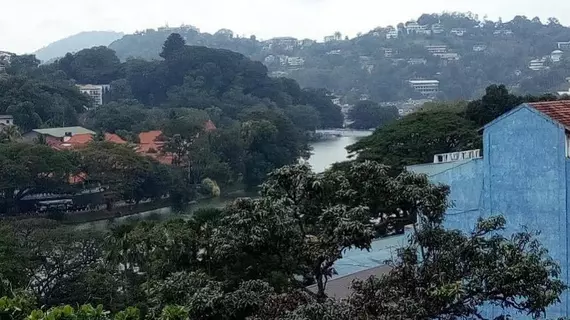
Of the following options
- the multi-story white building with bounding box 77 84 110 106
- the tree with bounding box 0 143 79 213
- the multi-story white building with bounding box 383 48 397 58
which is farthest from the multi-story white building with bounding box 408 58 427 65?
the tree with bounding box 0 143 79 213

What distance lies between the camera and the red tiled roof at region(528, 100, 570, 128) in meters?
8.41

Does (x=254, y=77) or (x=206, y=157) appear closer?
(x=206, y=157)

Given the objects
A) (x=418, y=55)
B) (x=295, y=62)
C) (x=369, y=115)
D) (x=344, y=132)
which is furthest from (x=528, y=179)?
(x=295, y=62)

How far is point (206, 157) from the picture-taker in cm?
3512

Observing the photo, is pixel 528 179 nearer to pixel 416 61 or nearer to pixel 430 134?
pixel 430 134

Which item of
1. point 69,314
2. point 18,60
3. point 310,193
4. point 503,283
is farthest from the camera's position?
point 18,60

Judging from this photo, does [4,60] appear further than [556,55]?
No

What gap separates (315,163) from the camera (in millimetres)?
44344

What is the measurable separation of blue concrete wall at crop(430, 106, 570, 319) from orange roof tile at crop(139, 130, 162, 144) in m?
30.0

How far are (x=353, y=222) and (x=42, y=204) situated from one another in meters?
25.1

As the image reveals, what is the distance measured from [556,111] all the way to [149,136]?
31.8 meters

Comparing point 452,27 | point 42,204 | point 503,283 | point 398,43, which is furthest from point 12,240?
point 452,27

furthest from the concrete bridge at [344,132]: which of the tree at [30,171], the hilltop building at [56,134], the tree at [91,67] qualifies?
the tree at [30,171]

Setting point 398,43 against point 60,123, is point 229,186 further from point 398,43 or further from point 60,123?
point 398,43
